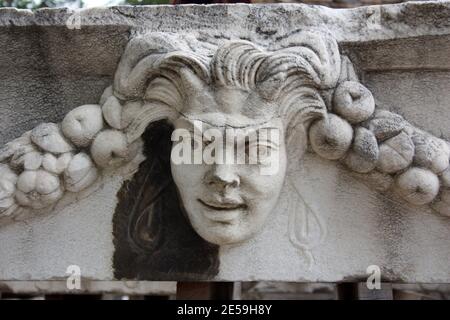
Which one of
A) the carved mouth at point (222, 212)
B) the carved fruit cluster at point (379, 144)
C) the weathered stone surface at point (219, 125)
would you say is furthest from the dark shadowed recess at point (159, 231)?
the carved fruit cluster at point (379, 144)

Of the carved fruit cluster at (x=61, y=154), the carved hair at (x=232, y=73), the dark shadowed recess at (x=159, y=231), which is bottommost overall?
the dark shadowed recess at (x=159, y=231)

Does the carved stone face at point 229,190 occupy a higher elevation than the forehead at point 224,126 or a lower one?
lower

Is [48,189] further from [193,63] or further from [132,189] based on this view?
[193,63]

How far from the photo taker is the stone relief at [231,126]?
1.39 meters

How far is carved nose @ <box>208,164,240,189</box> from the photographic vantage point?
137cm

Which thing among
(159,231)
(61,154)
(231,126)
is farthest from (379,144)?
(61,154)

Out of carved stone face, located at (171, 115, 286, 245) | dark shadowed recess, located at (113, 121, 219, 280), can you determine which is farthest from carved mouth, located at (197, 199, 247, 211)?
dark shadowed recess, located at (113, 121, 219, 280)

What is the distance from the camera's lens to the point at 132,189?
1559mm

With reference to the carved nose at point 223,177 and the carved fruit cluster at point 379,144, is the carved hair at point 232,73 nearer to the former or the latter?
the carved fruit cluster at point 379,144

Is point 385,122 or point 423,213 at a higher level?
point 385,122

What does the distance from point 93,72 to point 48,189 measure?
350mm

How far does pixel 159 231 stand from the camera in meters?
1.56

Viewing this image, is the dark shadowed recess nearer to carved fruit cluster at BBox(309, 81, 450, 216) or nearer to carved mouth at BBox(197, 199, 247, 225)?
→ carved mouth at BBox(197, 199, 247, 225)
